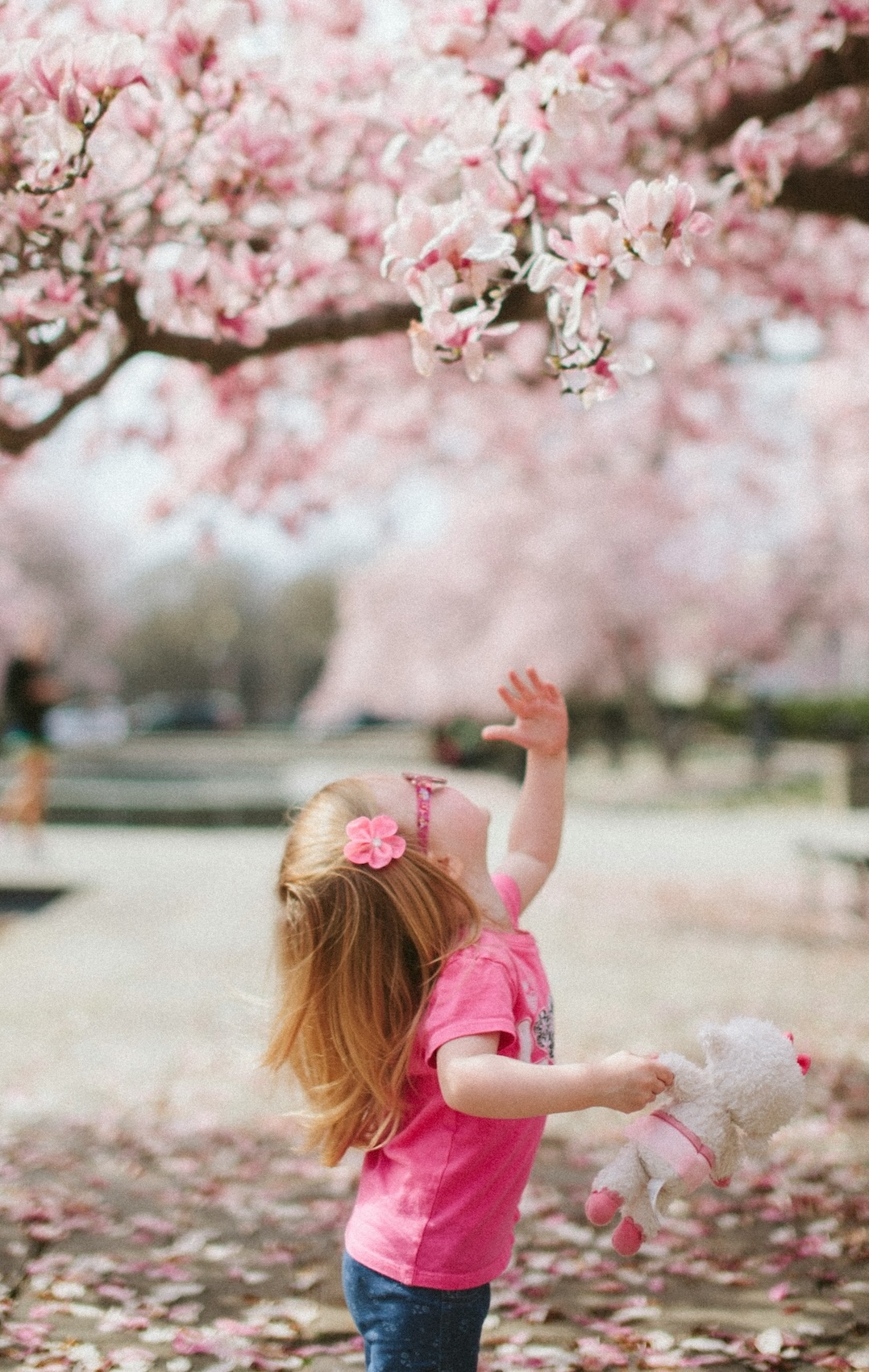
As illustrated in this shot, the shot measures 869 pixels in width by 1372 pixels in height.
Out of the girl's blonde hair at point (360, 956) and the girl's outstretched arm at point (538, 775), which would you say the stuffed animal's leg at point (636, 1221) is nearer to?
the girl's blonde hair at point (360, 956)

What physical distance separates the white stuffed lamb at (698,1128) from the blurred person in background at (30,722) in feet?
33.2

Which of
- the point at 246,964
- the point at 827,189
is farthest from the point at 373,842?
the point at 246,964

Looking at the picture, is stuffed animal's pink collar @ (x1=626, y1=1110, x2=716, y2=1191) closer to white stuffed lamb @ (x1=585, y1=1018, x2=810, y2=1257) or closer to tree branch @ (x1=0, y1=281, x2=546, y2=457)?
white stuffed lamb @ (x1=585, y1=1018, x2=810, y2=1257)

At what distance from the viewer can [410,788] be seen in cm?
215

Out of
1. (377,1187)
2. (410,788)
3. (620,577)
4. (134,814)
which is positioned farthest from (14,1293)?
(620,577)

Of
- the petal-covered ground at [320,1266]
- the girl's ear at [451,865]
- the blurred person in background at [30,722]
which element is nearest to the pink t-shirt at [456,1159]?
the girl's ear at [451,865]

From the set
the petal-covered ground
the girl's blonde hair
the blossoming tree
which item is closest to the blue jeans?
the girl's blonde hair

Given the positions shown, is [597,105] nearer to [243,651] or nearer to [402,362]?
[402,362]

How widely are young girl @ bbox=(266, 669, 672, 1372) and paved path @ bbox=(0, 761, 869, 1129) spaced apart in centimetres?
29

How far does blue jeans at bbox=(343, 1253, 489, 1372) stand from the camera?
6.55ft

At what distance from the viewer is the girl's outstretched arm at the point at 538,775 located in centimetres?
245

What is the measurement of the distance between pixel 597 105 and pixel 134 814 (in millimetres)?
13199

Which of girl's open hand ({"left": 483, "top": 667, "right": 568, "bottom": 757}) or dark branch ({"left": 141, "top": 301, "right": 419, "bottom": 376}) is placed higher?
dark branch ({"left": 141, "top": 301, "right": 419, "bottom": 376})

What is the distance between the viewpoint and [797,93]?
13.1 ft
